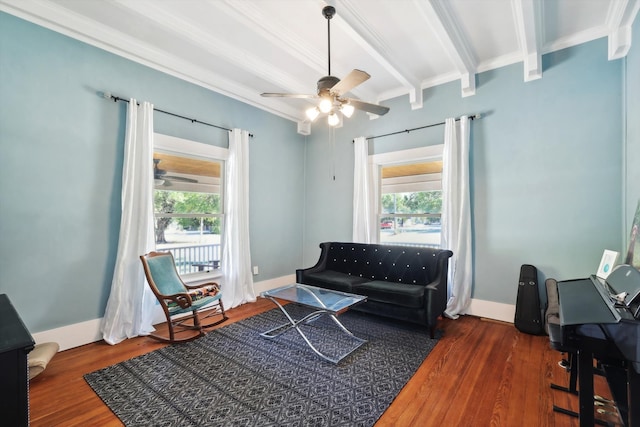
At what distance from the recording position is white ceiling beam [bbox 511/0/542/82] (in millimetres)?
2441

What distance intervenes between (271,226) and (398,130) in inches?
101

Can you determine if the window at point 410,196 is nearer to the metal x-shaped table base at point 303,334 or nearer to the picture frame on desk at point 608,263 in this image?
the picture frame on desk at point 608,263

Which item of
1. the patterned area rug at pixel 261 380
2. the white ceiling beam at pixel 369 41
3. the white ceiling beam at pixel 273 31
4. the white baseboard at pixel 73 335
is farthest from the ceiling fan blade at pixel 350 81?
the white baseboard at pixel 73 335

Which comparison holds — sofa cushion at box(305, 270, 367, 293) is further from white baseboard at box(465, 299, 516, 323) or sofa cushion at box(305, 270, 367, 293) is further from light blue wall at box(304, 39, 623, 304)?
light blue wall at box(304, 39, 623, 304)

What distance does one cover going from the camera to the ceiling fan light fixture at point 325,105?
2.44m

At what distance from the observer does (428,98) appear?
13.2 ft

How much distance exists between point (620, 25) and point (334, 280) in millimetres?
3954

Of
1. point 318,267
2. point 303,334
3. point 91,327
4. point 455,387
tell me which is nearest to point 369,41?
point 318,267

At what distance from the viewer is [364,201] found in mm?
4426

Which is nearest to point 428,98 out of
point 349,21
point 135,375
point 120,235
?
point 349,21

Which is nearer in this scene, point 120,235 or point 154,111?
point 120,235

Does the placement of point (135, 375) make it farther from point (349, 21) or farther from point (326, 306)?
point (349, 21)

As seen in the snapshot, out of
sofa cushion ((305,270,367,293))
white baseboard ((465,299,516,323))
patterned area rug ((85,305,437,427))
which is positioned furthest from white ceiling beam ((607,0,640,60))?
sofa cushion ((305,270,367,293))

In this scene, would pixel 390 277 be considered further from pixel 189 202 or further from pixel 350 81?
pixel 189 202
